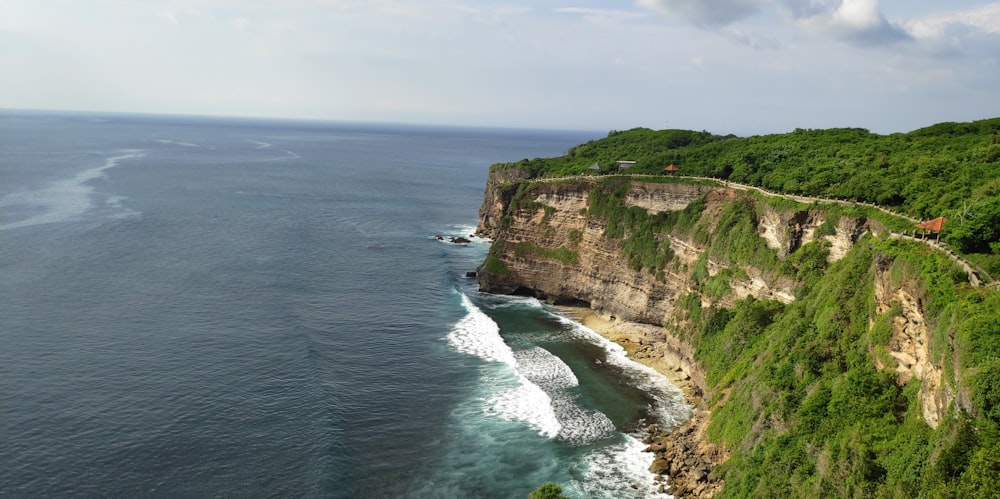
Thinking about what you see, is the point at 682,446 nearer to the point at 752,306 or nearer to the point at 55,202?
the point at 752,306

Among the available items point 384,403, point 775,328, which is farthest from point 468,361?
point 775,328

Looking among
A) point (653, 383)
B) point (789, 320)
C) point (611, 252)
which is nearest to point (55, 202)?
point (611, 252)

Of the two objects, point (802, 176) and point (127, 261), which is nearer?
point (802, 176)

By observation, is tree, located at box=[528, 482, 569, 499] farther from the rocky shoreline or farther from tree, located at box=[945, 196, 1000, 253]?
tree, located at box=[945, 196, 1000, 253]

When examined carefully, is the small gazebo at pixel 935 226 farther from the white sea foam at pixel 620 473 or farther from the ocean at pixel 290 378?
the white sea foam at pixel 620 473

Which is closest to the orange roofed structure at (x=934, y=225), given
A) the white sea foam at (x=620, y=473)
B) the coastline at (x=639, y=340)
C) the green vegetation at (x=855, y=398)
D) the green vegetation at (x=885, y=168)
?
the green vegetation at (x=885, y=168)

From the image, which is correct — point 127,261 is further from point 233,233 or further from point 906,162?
point 906,162
